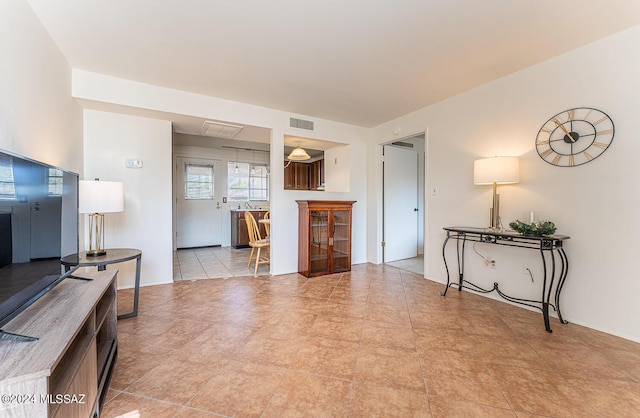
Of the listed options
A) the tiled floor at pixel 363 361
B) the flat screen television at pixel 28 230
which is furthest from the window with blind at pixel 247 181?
the flat screen television at pixel 28 230

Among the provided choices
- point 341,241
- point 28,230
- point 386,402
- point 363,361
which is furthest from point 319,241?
point 28,230

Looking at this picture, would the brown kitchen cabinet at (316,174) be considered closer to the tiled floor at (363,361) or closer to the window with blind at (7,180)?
the tiled floor at (363,361)

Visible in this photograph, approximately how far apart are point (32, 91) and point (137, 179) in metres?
1.60

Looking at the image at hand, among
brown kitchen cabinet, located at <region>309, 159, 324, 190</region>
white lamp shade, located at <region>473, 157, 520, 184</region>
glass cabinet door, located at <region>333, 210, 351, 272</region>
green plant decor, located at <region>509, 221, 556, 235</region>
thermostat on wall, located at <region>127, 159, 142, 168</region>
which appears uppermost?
brown kitchen cabinet, located at <region>309, 159, 324, 190</region>

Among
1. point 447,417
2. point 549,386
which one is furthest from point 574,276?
point 447,417

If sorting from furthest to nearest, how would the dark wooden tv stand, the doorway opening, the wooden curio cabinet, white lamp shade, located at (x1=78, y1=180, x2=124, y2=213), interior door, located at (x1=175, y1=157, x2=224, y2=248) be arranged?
interior door, located at (x1=175, y1=157, x2=224, y2=248)
the doorway opening
the wooden curio cabinet
white lamp shade, located at (x1=78, y1=180, x2=124, y2=213)
the dark wooden tv stand

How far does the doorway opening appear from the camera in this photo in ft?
16.0

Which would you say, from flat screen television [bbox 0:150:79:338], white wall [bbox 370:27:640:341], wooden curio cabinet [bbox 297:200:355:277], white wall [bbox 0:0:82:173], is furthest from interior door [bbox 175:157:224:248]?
white wall [bbox 370:27:640:341]

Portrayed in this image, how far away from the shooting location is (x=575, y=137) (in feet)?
8.10

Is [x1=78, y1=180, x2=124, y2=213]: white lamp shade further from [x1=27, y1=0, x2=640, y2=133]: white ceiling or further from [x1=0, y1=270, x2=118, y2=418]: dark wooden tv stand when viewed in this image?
[x1=27, y1=0, x2=640, y2=133]: white ceiling

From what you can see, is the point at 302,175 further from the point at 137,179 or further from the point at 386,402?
the point at 386,402

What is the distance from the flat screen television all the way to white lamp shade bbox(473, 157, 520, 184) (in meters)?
3.42

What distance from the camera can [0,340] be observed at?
983 millimetres

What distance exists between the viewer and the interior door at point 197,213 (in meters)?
6.34
